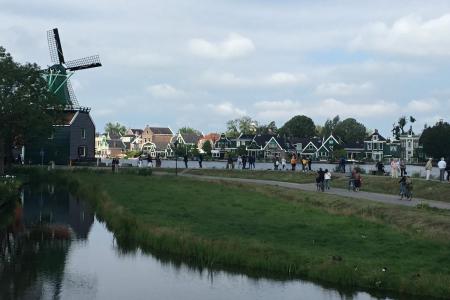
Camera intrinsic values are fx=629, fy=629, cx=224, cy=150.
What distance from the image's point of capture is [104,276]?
968 inches

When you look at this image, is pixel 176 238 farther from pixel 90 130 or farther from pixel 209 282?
pixel 90 130

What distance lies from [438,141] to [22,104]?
10708 centimetres

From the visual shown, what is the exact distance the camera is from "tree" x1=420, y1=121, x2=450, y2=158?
5704 inches

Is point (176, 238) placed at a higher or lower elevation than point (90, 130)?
lower

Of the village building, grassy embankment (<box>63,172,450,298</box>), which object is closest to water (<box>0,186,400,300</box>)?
grassy embankment (<box>63,172,450,298</box>)

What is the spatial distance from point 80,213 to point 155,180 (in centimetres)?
1733

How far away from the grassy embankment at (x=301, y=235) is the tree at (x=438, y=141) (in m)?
110

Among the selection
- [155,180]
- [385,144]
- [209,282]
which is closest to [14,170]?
[155,180]

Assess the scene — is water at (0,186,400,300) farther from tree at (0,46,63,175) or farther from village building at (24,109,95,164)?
village building at (24,109,95,164)

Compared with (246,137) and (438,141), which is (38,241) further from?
(246,137)

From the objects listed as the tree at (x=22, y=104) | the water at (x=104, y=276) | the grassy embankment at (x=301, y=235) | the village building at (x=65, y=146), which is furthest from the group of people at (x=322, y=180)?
the village building at (x=65, y=146)

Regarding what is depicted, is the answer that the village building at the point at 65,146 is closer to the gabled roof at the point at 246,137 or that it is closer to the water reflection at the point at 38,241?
the water reflection at the point at 38,241

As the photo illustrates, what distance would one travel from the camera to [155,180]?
60719 millimetres

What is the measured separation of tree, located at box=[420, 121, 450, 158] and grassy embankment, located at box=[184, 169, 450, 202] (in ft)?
300
